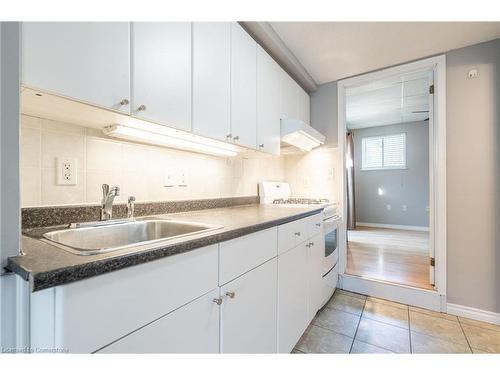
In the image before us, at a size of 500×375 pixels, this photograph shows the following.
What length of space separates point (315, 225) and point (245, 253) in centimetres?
Result: 94

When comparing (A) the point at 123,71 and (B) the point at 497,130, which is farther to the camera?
(B) the point at 497,130

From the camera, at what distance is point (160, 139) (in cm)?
126

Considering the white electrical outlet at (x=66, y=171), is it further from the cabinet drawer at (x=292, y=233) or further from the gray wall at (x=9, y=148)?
the cabinet drawer at (x=292, y=233)

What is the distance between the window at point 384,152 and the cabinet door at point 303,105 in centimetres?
372

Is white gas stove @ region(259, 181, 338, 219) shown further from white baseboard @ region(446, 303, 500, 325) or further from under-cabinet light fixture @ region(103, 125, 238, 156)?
white baseboard @ region(446, 303, 500, 325)

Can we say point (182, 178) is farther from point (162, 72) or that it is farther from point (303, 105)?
point (303, 105)

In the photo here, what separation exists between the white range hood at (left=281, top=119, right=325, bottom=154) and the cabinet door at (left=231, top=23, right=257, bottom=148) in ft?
1.45

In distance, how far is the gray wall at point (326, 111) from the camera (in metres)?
2.58

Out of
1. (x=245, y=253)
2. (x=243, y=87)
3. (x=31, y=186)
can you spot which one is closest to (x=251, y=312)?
(x=245, y=253)

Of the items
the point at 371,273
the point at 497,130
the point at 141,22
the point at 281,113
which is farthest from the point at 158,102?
the point at 371,273

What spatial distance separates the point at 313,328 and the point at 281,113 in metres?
1.77

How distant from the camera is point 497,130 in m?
1.82

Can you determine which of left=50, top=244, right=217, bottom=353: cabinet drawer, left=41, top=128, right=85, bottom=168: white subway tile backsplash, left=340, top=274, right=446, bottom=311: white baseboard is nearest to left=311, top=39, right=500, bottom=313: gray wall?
left=340, top=274, right=446, bottom=311: white baseboard

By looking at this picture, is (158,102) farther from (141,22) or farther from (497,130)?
(497,130)
